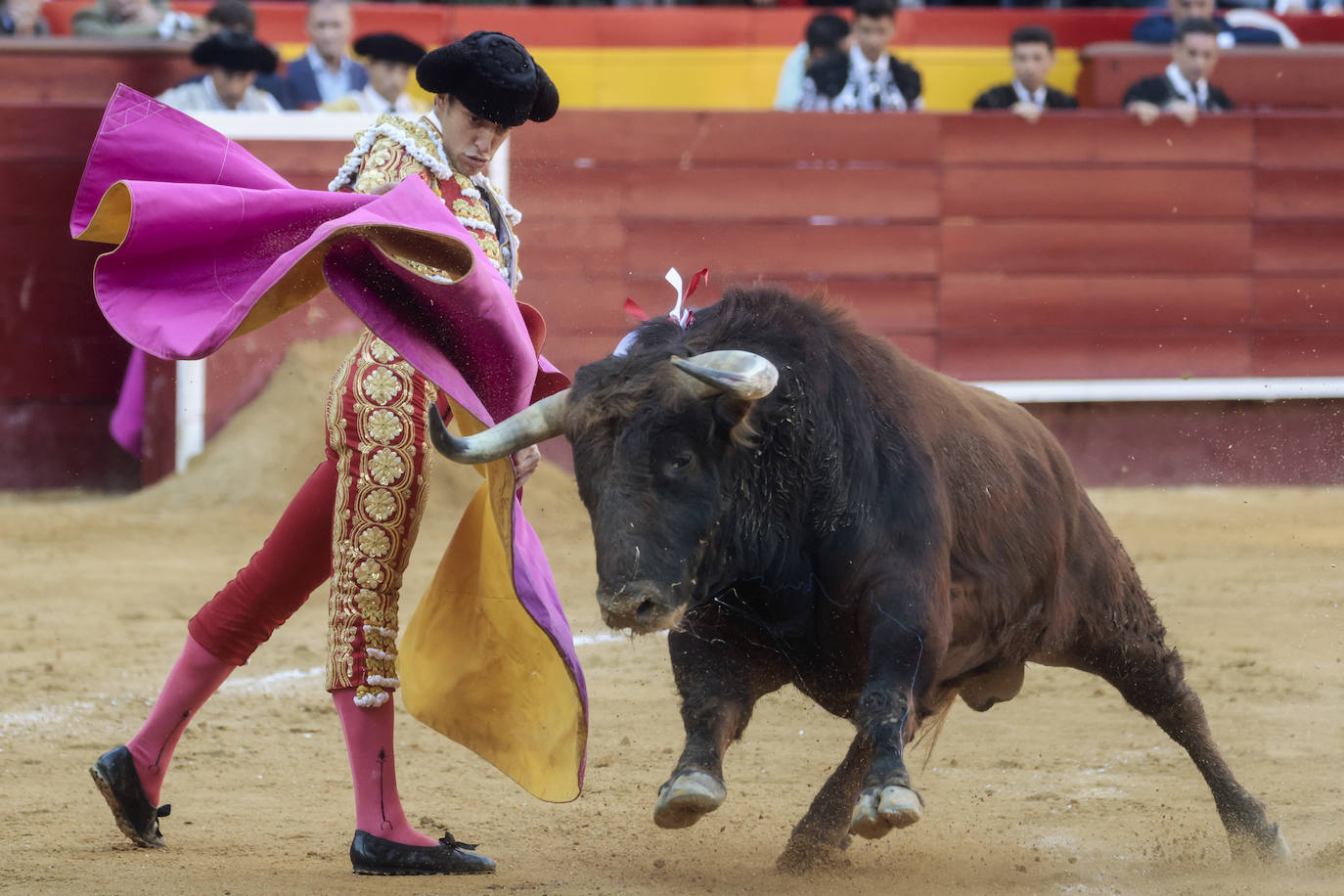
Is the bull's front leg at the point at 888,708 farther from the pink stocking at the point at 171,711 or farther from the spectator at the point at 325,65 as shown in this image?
the spectator at the point at 325,65

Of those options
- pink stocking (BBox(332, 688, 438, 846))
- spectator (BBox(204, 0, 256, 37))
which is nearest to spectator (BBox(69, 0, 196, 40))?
spectator (BBox(204, 0, 256, 37))

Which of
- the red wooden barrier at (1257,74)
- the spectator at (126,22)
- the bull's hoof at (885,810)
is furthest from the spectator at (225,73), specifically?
the bull's hoof at (885,810)

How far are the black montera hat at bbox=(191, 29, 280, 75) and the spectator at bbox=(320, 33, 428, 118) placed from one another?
34 cm

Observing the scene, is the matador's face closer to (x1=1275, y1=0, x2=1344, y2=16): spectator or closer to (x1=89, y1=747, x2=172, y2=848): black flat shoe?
(x1=89, y1=747, x2=172, y2=848): black flat shoe

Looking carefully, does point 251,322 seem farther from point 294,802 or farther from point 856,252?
point 856,252

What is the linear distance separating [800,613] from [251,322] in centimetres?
91

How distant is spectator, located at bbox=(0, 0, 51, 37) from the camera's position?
7656mm

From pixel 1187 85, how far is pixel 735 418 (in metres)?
5.74

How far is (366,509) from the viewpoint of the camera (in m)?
2.73

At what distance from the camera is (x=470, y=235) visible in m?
2.79

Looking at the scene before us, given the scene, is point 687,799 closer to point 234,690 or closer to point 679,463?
Answer: point 679,463

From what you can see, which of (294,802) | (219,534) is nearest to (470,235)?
(294,802)

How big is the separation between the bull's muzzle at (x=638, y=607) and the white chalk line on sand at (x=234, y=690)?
46.4 inches

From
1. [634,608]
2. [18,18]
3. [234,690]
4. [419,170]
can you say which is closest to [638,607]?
[634,608]
